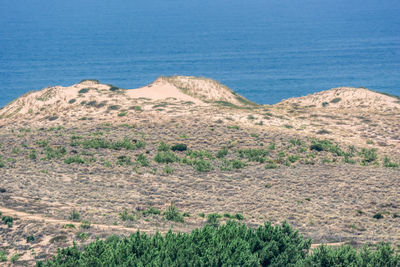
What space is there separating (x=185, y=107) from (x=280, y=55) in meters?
108

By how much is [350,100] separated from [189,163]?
3240 cm

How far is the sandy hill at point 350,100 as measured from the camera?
6512 centimetres

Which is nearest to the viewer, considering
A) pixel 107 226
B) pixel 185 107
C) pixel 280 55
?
pixel 107 226

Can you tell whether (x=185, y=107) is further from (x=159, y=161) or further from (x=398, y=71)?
(x=398, y=71)

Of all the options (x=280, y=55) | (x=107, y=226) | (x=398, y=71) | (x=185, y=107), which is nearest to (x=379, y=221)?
(x=107, y=226)

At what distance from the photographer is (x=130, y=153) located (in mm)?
45625

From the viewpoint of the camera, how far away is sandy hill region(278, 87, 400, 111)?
65125 millimetres

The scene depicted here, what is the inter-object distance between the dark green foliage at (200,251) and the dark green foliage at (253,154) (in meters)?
21.2

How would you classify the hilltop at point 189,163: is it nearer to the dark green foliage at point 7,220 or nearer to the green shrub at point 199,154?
the green shrub at point 199,154

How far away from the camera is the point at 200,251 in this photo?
835 inches

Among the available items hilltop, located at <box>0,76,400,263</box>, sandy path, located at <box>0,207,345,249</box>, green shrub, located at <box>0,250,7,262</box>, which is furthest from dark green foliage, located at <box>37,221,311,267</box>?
hilltop, located at <box>0,76,400,263</box>

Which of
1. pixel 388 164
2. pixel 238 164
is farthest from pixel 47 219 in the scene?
pixel 388 164

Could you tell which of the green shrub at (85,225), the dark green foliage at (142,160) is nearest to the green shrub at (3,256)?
the green shrub at (85,225)

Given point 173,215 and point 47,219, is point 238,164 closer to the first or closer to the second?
point 173,215
